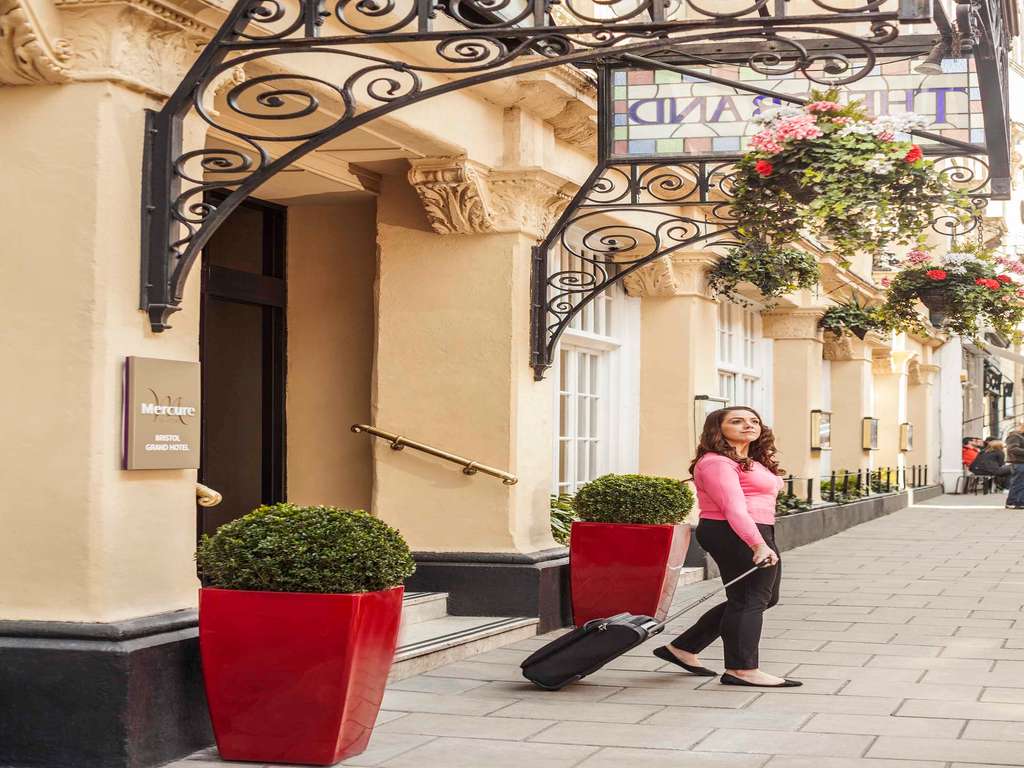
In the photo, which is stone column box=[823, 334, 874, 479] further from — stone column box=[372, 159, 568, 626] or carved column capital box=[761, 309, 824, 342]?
stone column box=[372, 159, 568, 626]

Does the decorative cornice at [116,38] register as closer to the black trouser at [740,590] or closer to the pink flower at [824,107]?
the pink flower at [824,107]

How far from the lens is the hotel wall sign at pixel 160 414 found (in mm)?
5785

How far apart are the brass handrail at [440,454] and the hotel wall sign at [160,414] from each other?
10.9 feet

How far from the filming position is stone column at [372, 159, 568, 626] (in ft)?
31.2

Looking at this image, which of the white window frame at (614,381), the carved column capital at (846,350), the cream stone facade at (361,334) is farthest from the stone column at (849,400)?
the white window frame at (614,381)

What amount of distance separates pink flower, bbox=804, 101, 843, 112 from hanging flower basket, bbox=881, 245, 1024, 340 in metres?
6.57

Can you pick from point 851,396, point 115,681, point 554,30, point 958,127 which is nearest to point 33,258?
point 115,681

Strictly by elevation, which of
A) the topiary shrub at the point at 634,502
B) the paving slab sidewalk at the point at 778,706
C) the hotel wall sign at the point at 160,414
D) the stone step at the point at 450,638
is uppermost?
the hotel wall sign at the point at 160,414

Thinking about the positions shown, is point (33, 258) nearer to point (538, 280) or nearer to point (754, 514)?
point (754, 514)

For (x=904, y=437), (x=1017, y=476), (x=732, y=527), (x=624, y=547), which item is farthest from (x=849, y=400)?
(x=732, y=527)

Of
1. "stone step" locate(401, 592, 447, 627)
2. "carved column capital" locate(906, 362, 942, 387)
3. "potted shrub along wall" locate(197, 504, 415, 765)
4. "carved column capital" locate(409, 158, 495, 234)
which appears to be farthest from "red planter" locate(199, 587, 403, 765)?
"carved column capital" locate(906, 362, 942, 387)

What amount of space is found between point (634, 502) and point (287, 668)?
449cm

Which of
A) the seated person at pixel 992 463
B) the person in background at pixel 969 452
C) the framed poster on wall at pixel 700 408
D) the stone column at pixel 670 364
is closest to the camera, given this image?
the stone column at pixel 670 364

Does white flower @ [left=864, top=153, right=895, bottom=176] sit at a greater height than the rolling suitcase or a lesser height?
greater
